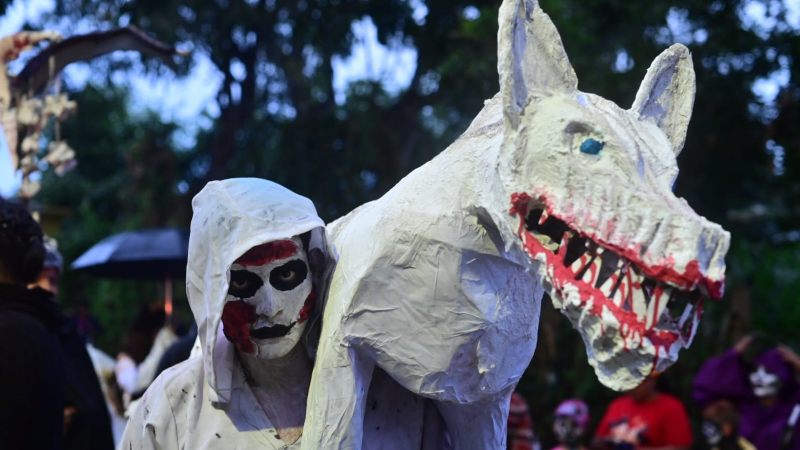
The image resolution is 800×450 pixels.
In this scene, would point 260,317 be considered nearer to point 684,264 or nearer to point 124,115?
point 684,264

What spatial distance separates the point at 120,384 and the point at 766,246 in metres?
9.29

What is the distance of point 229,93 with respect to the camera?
14.4 m

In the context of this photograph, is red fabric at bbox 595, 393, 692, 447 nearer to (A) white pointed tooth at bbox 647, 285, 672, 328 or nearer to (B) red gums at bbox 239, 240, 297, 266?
(B) red gums at bbox 239, 240, 297, 266

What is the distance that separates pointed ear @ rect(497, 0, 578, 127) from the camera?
2885mm

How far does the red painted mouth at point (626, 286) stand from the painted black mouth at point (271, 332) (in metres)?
0.88

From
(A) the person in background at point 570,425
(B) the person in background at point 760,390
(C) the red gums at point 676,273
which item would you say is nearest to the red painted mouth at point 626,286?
(C) the red gums at point 676,273

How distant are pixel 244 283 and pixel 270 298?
9cm

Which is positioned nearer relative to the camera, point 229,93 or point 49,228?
point 49,228

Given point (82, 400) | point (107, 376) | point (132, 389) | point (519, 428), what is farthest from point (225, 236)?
point (107, 376)

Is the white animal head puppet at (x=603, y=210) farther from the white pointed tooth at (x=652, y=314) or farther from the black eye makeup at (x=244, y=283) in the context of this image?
the black eye makeup at (x=244, y=283)

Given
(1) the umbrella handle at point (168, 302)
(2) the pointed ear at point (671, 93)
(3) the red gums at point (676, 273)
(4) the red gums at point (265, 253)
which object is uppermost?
(2) the pointed ear at point (671, 93)

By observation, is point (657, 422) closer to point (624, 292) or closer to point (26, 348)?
point (26, 348)

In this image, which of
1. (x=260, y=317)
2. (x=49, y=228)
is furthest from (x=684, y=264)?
(x=49, y=228)

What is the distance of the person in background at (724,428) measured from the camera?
693 cm
